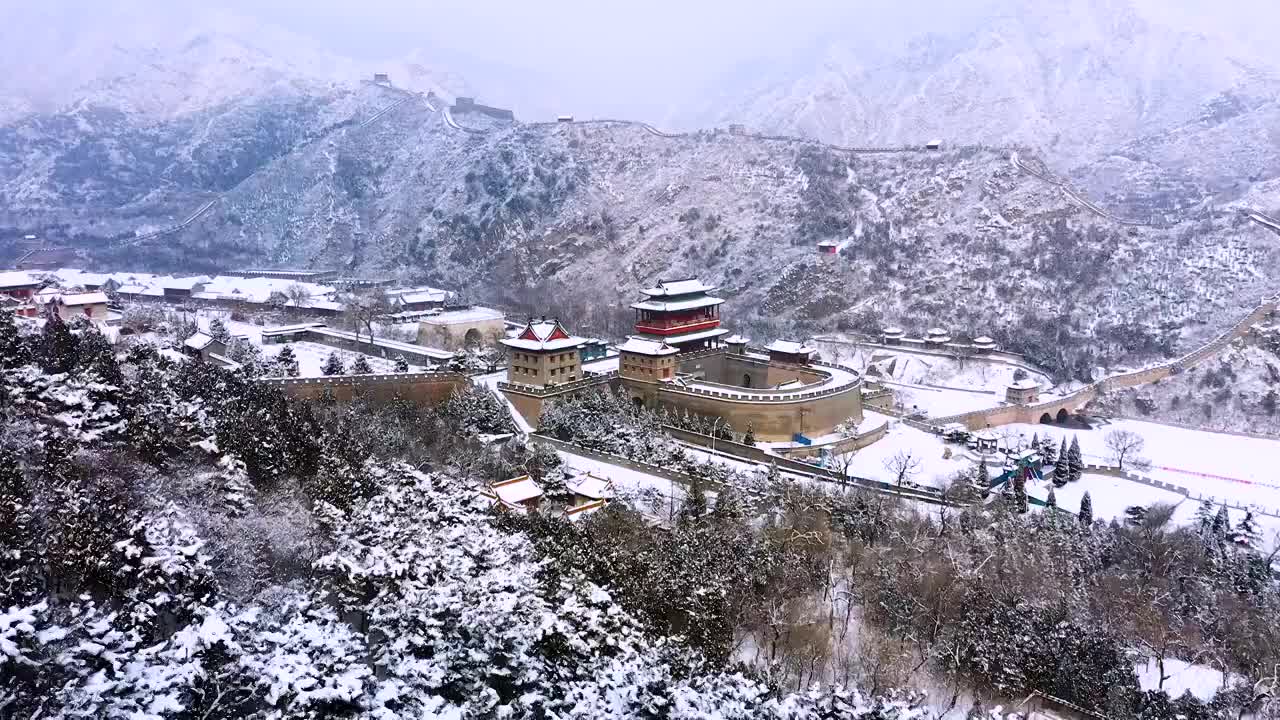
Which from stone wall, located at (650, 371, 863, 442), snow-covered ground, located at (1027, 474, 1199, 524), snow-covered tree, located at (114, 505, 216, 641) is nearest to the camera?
snow-covered tree, located at (114, 505, 216, 641)

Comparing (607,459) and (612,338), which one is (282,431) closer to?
(607,459)

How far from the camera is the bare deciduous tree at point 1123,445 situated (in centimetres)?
4141

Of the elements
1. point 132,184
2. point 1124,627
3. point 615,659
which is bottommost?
point 1124,627

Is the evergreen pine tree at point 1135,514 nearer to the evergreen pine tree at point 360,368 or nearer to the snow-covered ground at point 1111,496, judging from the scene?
the snow-covered ground at point 1111,496

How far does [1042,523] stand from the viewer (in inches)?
1065

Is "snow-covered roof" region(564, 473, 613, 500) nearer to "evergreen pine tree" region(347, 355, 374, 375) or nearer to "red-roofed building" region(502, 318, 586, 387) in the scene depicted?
"red-roofed building" region(502, 318, 586, 387)

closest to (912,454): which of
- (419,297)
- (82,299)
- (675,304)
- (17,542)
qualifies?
(675,304)

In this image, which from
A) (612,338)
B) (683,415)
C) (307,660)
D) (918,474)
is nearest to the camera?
(307,660)

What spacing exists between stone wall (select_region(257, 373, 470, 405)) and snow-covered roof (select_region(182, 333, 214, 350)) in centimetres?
596

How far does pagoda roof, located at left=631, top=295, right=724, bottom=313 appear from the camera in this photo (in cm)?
4112

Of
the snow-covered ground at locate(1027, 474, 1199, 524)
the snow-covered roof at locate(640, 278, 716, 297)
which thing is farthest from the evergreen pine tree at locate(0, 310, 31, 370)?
the snow-covered ground at locate(1027, 474, 1199, 524)

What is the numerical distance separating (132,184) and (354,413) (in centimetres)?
8197

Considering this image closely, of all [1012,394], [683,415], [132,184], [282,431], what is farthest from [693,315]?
[132,184]

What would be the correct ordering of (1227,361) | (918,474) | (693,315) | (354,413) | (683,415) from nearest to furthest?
(354,413) < (918,474) < (683,415) < (693,315) < (1227,361)
